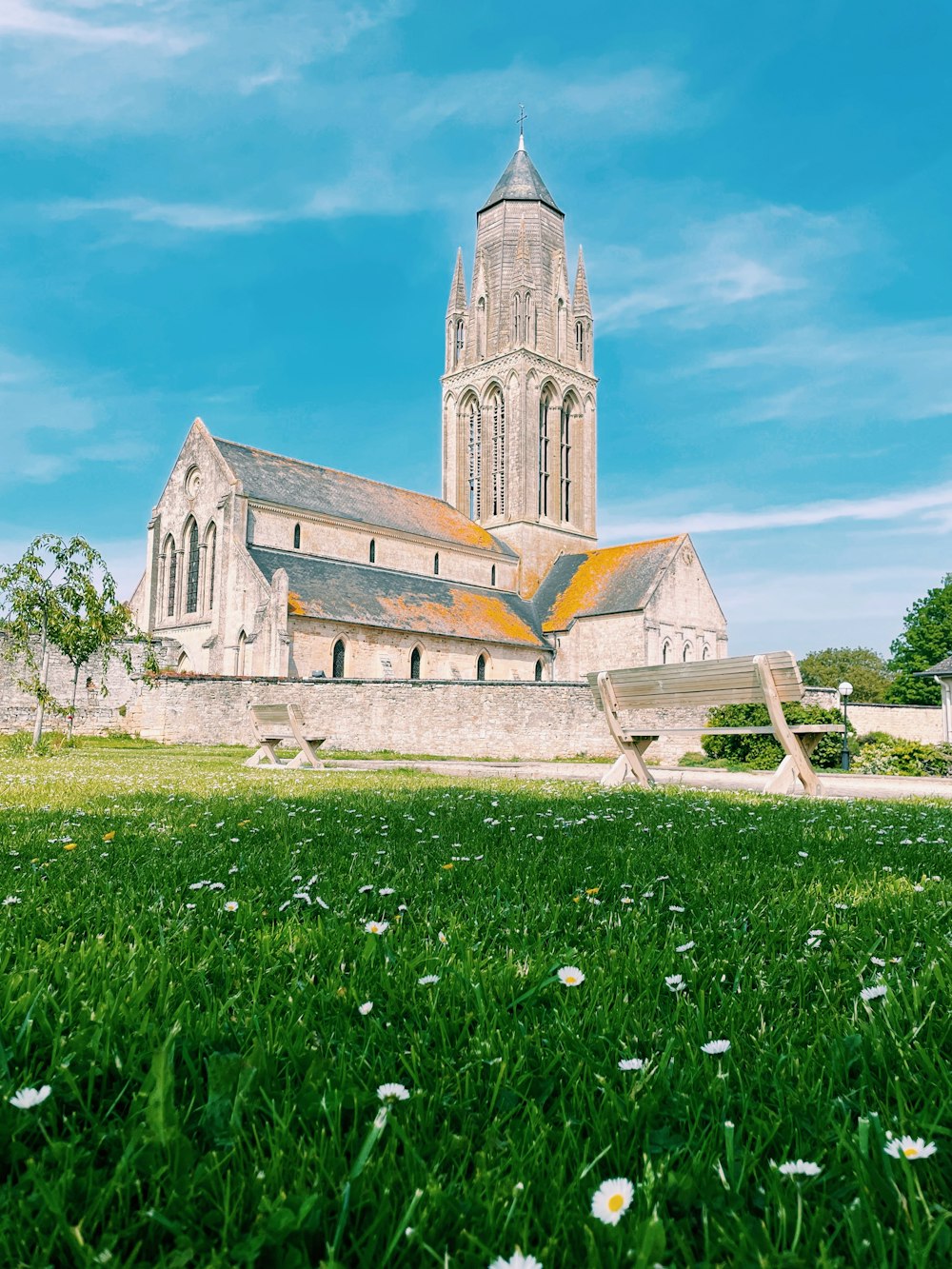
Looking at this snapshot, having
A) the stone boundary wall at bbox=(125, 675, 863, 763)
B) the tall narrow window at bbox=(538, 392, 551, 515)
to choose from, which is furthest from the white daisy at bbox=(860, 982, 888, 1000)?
the tall narrow window at bbox=(538, 392, 551, 515)

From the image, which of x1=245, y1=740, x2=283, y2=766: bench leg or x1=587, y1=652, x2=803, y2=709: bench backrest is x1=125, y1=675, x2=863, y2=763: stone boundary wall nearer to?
x1=245, y1=740, x2=283, y2=766: bench leg

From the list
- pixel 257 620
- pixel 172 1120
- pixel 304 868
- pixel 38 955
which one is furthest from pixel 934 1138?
pixel 257 620

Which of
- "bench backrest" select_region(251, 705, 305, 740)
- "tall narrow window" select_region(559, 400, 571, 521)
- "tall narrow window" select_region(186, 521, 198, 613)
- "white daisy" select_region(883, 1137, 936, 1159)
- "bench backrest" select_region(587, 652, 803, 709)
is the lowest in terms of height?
"white daisy" select_region(883, 1137, 936, 1159)

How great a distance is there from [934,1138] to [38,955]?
82.0 inches

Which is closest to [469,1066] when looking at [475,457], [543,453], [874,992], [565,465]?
[874,992]

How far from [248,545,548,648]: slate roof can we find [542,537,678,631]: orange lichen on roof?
4.81ft

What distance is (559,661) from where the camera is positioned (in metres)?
43.0

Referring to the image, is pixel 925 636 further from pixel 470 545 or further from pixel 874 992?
pixel 874 992

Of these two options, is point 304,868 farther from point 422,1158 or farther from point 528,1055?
point 422,1158

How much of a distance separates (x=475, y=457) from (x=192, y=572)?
70.8ft

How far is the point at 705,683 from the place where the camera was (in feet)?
30.5

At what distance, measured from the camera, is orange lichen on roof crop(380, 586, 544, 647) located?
37.6 metres

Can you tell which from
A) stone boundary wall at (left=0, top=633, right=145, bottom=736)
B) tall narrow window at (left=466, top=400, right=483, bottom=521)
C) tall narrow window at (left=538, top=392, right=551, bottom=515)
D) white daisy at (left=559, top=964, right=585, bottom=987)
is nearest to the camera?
white daisy at (left=559, top=964, right=585, bottom=987)

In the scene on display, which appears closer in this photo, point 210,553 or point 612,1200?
point 612,1200
